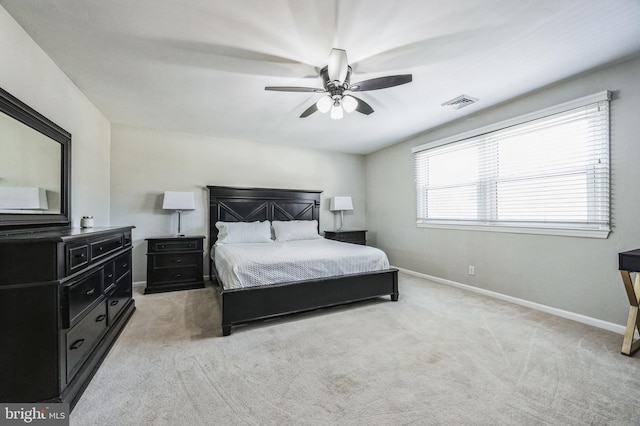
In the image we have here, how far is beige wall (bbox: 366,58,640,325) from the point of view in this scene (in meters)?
2.43

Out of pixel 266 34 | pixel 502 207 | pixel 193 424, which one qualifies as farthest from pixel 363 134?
pixel 193 424

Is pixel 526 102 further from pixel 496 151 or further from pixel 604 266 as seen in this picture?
pixel 604 266

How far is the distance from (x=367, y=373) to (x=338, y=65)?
2.36 m

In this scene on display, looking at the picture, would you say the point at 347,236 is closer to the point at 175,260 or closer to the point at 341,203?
the point at 341,203

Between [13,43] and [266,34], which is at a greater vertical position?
[266,34]

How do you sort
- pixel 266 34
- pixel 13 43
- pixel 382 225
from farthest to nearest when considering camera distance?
pixel 382 225, pixel 266 34, pixel 13 43

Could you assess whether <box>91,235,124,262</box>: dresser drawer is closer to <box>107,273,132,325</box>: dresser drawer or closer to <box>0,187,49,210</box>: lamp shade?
<box>107,273,132,325</box>: dresser drawer

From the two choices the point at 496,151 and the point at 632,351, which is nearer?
the point at 632,351

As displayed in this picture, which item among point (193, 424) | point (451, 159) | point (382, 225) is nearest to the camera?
point (193, 424)

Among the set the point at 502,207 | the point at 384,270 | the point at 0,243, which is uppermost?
the point at 502,207

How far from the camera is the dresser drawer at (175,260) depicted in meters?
3.85

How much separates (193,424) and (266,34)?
104 inches

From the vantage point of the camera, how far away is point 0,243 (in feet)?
4.20

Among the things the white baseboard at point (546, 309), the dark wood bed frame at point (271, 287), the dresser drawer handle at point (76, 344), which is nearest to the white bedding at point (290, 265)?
the dark wood bed frame at point (271, 287)
